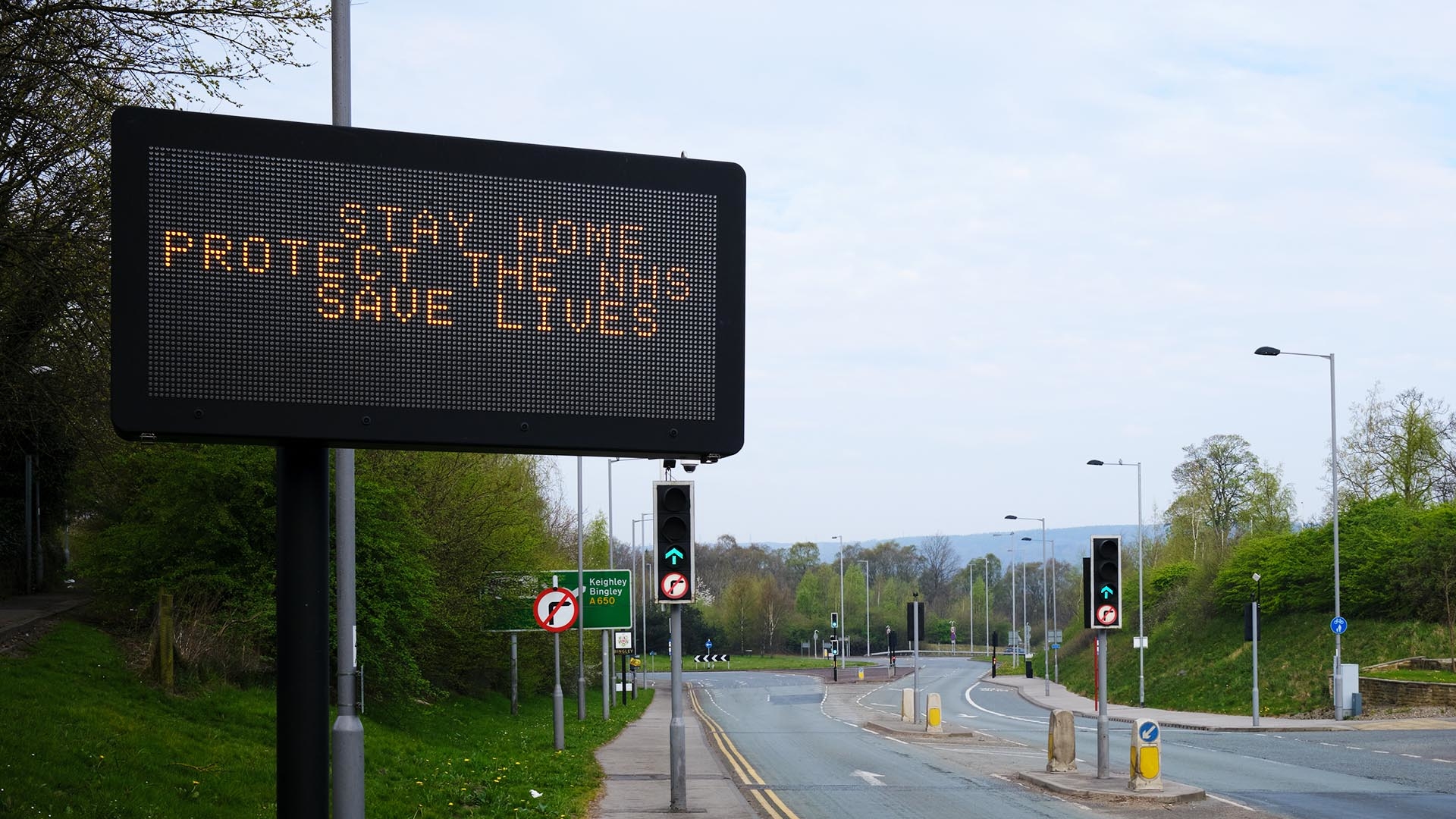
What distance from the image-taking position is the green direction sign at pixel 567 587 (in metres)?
34.5

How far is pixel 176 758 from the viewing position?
1520 centimetres

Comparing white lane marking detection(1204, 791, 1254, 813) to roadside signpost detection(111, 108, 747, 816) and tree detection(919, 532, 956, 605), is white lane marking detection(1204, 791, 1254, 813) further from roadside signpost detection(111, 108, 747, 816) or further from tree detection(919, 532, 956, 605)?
tree detection(919, 532, 956, 605)

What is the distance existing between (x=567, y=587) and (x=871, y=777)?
1218 centimetres

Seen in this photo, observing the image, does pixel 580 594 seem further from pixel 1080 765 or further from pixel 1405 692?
pixel 1405 692

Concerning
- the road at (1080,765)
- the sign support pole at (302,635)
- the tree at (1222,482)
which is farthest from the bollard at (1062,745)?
the tree at (1222,482)

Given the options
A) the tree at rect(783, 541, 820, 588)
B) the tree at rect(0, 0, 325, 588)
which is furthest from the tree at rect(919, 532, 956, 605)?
the tree at rect(0, 0, 325, 588)

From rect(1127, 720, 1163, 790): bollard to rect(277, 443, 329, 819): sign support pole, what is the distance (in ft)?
55.2

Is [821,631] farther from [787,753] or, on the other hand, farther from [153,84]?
[153,84]

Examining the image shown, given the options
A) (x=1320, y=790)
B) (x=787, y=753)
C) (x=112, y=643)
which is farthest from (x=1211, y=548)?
(x=112, y=643)

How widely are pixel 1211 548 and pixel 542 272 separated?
2828 inches

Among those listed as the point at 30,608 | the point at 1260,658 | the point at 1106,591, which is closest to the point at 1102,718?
the point at 1106,591

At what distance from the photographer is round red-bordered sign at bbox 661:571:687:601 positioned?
650 inches

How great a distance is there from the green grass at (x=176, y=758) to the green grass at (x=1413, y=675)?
30.9 meters

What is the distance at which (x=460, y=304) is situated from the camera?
16.7 ft
